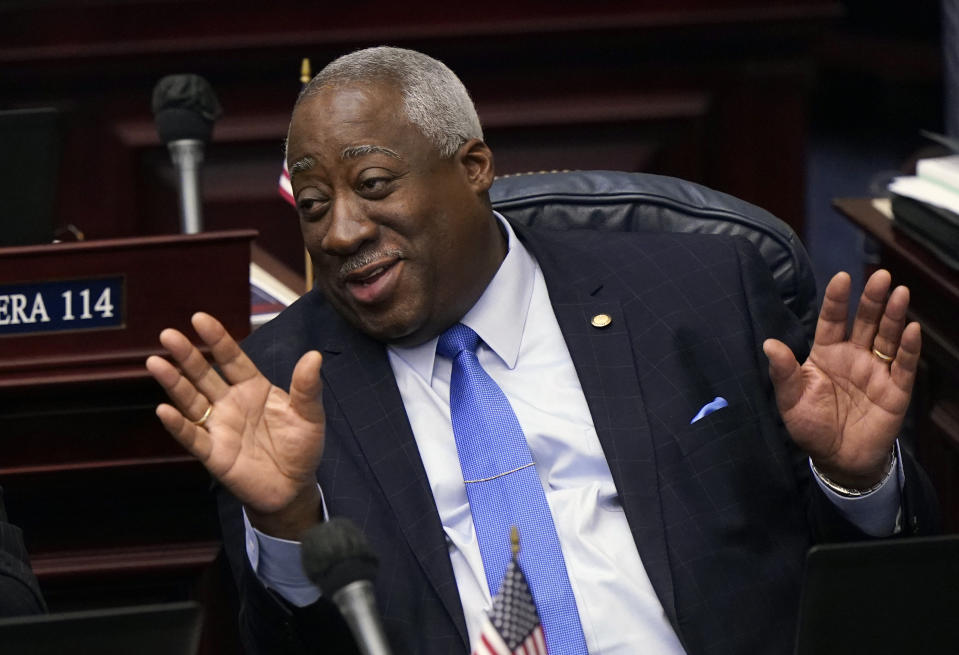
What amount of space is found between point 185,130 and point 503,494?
0.85m

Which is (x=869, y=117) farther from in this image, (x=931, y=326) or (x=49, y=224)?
(x=49, y=224)

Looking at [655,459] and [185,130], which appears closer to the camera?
[655,459]

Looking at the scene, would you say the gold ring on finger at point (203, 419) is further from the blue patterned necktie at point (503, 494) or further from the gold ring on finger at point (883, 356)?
the gold ring on finger at point (883, 356)

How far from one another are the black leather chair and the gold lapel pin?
0.83ft

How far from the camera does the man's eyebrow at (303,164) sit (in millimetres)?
1821

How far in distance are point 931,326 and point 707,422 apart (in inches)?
28.0

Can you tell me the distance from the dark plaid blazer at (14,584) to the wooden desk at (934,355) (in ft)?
4.57

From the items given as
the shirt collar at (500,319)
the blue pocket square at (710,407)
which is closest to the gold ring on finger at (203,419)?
the shirt collar at (500,319)

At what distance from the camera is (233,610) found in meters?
2.24

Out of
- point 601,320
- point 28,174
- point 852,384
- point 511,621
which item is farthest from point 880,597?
point 28,174

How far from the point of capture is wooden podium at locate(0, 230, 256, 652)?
1979 mm

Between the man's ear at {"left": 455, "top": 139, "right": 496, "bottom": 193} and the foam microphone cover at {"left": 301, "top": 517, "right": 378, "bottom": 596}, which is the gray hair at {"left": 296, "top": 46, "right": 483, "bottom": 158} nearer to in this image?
the man's ear at {"left": 455, "top": 139, "right": 496, "bottom": 193}

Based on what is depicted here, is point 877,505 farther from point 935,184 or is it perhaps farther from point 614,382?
point 935,184

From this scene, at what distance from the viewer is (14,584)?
57.6 inches
